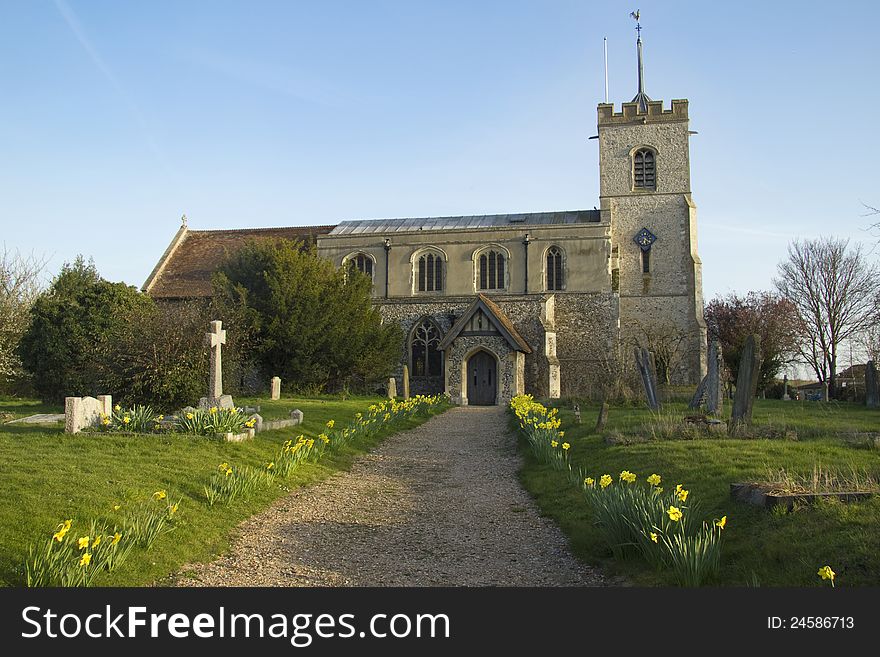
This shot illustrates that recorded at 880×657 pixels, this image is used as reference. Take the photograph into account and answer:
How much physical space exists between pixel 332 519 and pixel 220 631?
3975 mm

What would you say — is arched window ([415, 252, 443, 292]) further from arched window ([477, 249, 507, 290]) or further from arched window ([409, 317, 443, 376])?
arched window ([409, 317, 443, 376])

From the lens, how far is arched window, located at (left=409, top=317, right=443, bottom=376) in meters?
32.5

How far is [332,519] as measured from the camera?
830cm

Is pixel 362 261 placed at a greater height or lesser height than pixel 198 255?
lesser

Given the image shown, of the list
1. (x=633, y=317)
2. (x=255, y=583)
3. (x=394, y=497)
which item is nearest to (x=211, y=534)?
(x=255, y=583)

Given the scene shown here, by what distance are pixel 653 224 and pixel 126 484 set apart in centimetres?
3097

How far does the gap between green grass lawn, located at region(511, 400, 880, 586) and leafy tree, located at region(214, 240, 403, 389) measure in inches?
584

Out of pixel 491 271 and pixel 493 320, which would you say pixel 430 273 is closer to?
pixel 491 271

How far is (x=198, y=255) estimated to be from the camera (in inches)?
1425

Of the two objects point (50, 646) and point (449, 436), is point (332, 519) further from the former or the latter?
point (449, 436)

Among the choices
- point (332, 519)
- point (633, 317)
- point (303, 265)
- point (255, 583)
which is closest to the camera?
point (255, 583)

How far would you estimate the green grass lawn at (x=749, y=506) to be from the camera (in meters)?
5.06

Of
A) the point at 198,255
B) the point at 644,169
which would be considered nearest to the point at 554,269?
the point at 644,169

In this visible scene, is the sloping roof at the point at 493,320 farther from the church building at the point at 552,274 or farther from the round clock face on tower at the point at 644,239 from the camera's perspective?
the round clock face on tower at the point at 644,239
